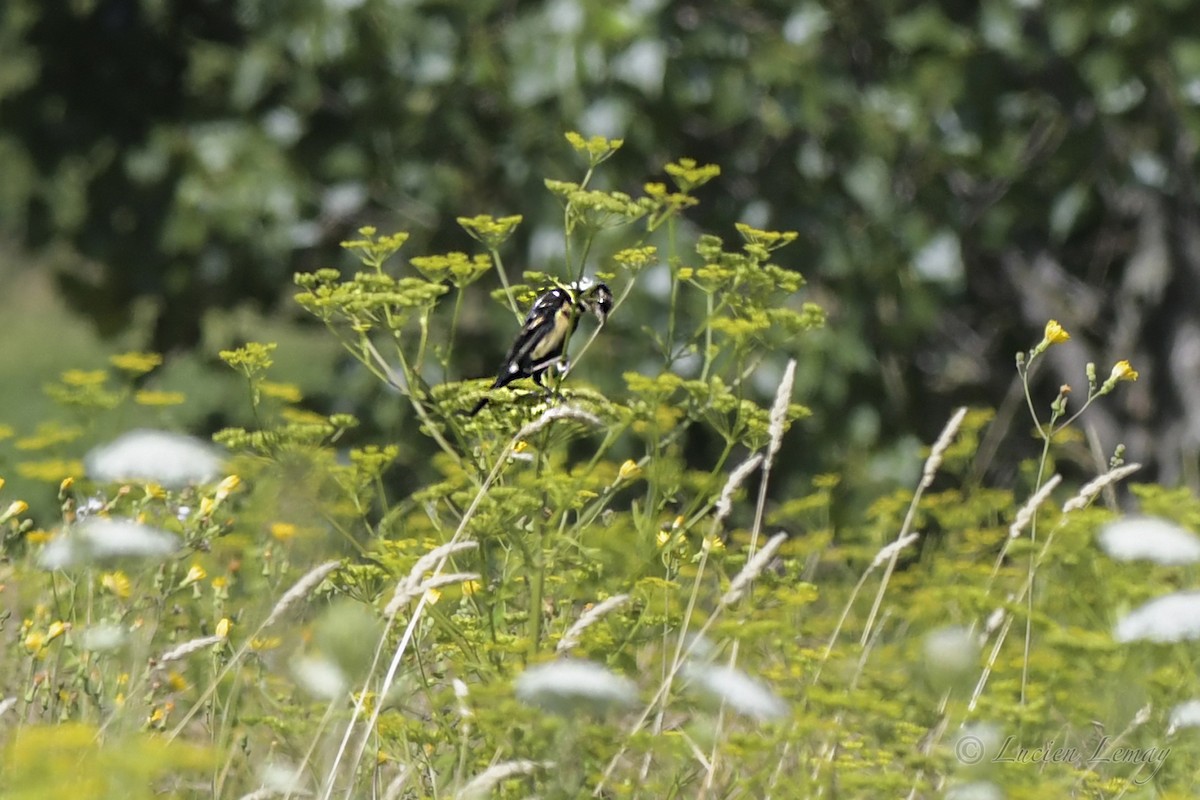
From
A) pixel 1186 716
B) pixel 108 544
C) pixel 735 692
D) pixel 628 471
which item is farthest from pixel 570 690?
pixel 1186 716

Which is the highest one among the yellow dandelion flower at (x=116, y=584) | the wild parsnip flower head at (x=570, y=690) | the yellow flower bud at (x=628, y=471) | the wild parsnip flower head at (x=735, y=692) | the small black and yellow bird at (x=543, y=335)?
the small black and yellow bird at (x=543, y=335)

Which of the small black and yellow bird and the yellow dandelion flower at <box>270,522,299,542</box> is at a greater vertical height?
the small black and yellow bird

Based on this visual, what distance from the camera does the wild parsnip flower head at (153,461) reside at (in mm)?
2377

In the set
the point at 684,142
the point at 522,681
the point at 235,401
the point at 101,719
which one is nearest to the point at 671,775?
the point at 522,681

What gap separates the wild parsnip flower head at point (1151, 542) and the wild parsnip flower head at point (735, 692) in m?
0.65

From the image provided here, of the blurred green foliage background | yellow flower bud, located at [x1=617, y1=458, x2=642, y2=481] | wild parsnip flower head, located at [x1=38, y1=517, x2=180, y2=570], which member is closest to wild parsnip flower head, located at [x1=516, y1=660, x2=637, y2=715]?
yellow flower bud, located at [x1=617, y1=458, x2=642, y2=481]

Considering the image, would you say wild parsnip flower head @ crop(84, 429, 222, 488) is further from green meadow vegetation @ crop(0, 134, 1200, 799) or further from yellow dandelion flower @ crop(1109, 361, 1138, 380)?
yellow dandelion flower @ crop(1109, 361, 1138, 380)

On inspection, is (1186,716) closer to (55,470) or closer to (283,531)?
(283,531)

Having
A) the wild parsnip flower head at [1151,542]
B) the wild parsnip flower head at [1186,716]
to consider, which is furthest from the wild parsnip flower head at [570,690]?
the wild parsnip flower head at [1151,542]

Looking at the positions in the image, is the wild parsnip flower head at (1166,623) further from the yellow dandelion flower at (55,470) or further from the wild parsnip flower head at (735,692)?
the yellow dandelion flower at (55,470)

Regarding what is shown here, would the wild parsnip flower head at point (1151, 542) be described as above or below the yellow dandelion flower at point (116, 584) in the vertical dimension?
below

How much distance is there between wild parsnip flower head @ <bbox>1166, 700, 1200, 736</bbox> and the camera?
204 cm

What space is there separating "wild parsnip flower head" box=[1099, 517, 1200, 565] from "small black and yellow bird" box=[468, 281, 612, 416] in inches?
34.1

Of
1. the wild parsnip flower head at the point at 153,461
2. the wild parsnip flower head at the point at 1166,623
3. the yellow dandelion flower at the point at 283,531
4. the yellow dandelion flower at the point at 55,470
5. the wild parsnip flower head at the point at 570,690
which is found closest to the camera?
the wild parsnip flower head at the point at 570,690
